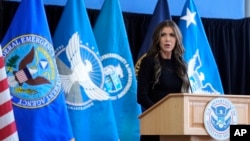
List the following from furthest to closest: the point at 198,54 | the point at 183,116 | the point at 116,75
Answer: the point at 198,54
the point at 116,75
the point at 183,116

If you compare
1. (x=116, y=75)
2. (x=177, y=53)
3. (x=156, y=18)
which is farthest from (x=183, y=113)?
(x=156, y=18)

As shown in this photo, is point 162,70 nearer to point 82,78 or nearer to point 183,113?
point 183,113

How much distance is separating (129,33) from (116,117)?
38.7 inches

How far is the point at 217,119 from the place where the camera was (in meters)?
3.05

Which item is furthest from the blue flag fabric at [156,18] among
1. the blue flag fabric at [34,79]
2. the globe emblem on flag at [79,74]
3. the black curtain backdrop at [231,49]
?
the blue flag fabric at [34,79]

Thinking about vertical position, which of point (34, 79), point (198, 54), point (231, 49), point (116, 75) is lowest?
point (34, 79)

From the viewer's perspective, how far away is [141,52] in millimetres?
4770

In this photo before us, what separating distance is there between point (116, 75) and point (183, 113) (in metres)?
1.53

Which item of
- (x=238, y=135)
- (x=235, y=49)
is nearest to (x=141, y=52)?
(x=235, y=49)

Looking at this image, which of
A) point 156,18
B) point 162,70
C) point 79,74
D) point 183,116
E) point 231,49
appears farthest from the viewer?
point 231,49

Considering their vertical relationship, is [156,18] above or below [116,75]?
above

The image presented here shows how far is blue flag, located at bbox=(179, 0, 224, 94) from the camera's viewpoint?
494 centimetres

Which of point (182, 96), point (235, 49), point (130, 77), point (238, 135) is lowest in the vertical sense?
point (238, 135)

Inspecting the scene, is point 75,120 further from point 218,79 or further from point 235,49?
point 235,49
